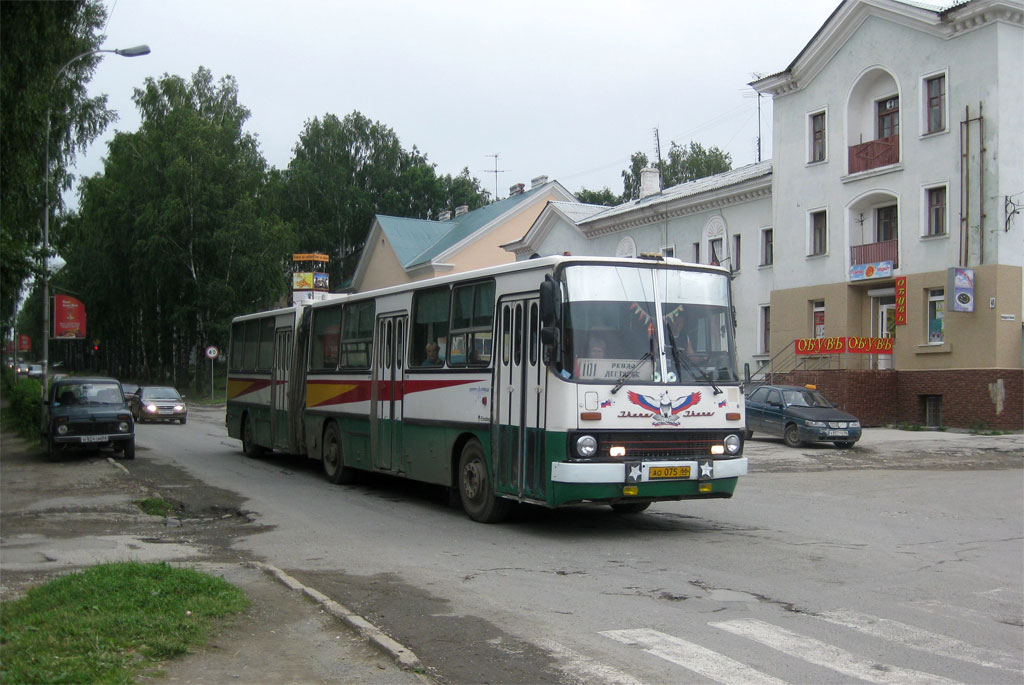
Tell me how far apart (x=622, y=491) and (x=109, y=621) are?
5654 mm

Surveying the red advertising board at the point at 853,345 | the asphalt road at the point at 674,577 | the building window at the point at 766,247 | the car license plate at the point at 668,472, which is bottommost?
the asphalt road at the point at 674,577

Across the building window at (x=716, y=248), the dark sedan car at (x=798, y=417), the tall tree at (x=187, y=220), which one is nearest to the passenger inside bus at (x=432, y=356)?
the dark sedan car at (x=798, y=417)

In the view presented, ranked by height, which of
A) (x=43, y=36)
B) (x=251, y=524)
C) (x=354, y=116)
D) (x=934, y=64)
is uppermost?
(x=354, y=116)

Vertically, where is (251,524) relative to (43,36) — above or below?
below

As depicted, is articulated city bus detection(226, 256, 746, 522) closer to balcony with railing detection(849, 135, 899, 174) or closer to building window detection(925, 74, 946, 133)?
building window detection(925, 74, 946, 133)

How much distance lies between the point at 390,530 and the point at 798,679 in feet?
22.3

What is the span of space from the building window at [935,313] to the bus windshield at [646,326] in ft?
73.3

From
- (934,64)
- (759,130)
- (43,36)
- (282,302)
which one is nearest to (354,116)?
(282,302)

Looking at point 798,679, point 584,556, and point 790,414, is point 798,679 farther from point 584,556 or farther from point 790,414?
point 790,414

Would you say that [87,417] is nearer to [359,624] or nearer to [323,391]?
[323,391]

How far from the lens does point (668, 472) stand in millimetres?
10883

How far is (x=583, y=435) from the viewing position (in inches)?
416

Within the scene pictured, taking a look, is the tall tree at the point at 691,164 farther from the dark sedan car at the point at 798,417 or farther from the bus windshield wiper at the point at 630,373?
the bus windshield wiper at the point at 630,373

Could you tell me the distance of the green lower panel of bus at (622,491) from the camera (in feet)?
34.7
